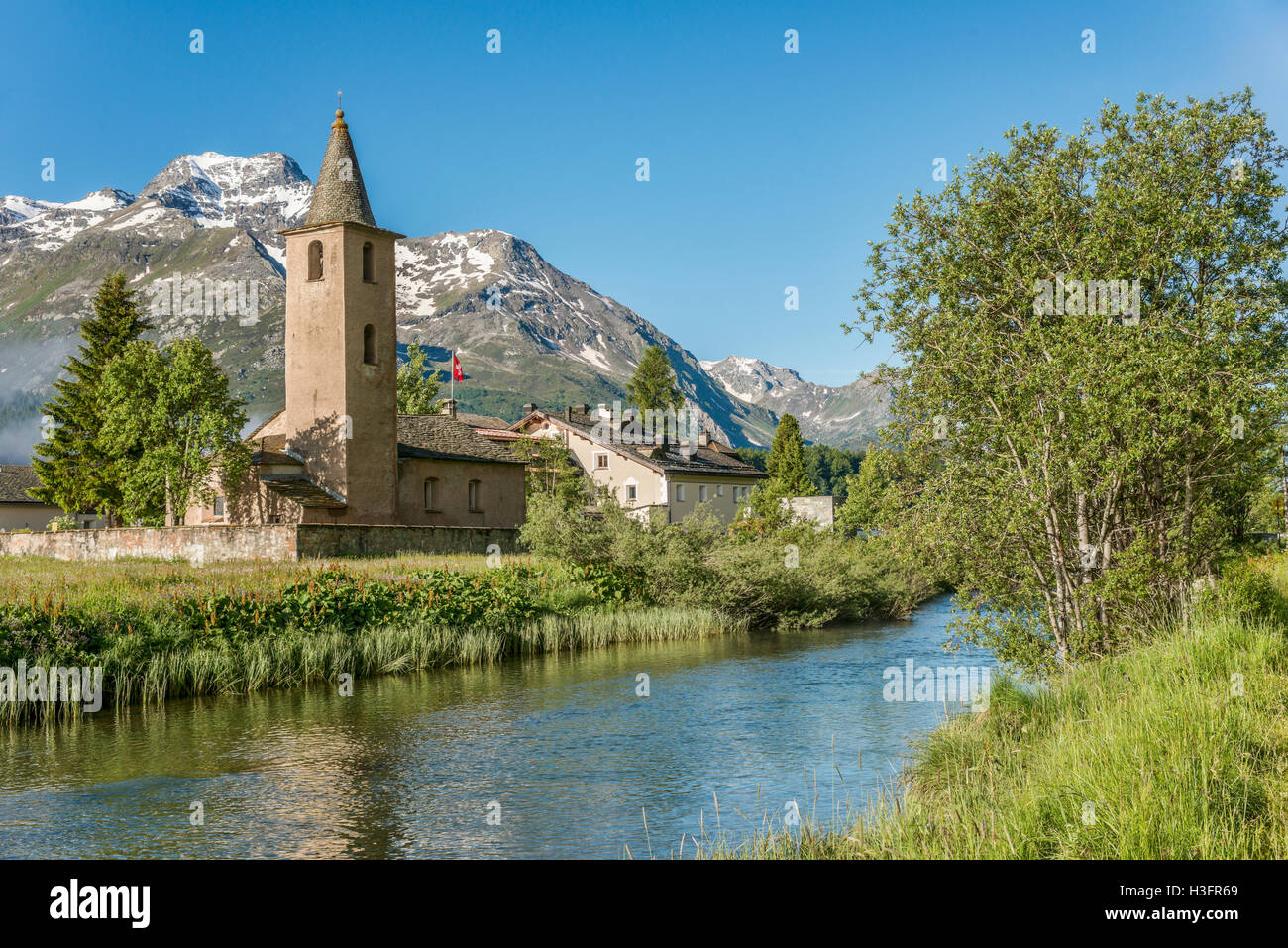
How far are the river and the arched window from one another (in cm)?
2656

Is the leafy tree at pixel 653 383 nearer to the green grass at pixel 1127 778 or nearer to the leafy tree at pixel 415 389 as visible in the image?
the leafy tree at pixel 415 389

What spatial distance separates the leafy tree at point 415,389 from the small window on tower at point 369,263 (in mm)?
22045

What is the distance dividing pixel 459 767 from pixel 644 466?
199 ft

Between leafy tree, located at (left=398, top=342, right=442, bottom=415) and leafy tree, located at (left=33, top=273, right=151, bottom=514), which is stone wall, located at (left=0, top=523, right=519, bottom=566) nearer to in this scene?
leafy tree, located at (left=33, top=273, right=151, bottom=514)

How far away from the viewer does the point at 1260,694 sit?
963 cm

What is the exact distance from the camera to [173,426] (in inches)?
1708

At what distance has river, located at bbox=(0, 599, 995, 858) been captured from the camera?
34.6ft

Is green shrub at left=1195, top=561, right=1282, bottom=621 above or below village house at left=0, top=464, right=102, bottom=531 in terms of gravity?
below

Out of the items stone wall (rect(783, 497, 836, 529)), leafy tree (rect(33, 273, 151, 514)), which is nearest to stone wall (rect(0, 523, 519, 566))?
leafy tree (rect(33, 273, 151, 514))

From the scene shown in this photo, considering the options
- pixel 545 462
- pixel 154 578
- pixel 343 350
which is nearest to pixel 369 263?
pixel 343 350

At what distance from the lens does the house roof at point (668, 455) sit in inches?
2955

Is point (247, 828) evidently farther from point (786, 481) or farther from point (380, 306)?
point (786, 481)

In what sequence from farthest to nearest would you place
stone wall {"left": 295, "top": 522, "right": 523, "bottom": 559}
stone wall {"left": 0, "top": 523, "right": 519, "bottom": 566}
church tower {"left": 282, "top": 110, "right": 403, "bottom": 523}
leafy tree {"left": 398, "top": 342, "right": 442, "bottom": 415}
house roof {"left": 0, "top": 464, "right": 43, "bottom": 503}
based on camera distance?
house roof {"left": 0, "top": 464, "right": 43, "bottom": 503}, leafy tree {"left": 398, "top": 342, "right": 442, "bottom": 415}, church tower {"left": 282, "top": 110, "right": 403, "bottom": 523}, stone wall {"left": 295, "top": 522, "right": 523, "bottom": 559}, stone wall {"left": 0, "top": 523, "right": 519, "bottom": 566}
